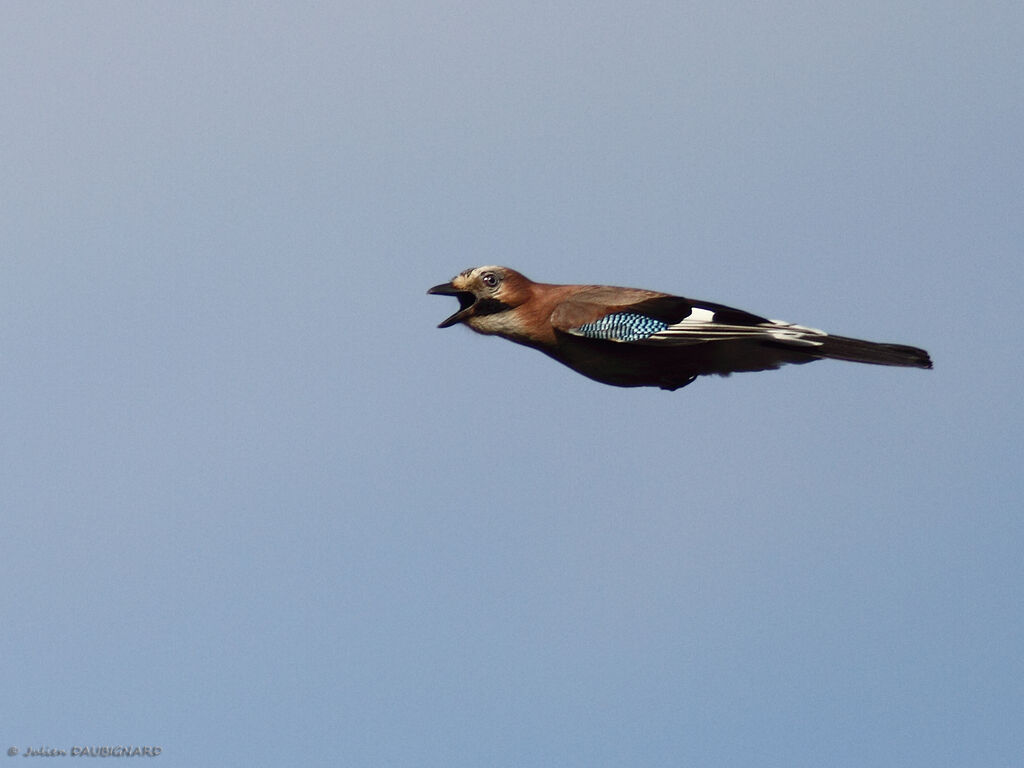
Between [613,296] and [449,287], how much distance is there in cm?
167

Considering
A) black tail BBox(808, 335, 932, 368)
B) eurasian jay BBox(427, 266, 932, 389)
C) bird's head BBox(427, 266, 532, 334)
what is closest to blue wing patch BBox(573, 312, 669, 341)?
eurasian jay BBox(427, 266, 932, 389)

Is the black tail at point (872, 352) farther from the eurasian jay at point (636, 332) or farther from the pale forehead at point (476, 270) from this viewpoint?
the pale forehead at point (476, 270)

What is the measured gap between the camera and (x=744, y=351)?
12.1 m

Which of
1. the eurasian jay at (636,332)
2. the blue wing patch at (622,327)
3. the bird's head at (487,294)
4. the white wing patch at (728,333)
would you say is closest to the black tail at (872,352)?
the eurasian jay at (636,332)

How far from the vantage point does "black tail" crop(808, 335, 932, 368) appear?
11.7 m

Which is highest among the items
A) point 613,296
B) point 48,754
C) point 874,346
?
point 613,296

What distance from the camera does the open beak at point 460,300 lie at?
41.8ft

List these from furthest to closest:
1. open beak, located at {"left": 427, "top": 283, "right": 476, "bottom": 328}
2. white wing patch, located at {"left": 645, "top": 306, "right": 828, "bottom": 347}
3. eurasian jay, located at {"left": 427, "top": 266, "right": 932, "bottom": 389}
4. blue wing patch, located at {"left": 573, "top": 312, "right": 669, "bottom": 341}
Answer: open beak, located at {"left": 427, "top": 283, "right": 476, "bottom": 328} → blue wing patch, located at {"left": 573, "top": 312, "right": 669, "bottom": 341} → eurasian jay, located at {"left": 427, "top": 266, "right": 932, "bottom": 389} → white wing patch, located at {"left": 645, "top": 306, "right": 828, "bottom": 347}

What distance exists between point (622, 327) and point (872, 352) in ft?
7.49

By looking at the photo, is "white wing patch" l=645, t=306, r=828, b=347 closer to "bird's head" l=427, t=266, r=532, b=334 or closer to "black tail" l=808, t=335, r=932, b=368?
"black tail" l=808, t=335, r=932, b=368

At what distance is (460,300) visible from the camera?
13.1m

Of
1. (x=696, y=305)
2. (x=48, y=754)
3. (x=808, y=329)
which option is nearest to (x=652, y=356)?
(x=696, y=305)

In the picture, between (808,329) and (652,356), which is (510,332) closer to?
(652,356)

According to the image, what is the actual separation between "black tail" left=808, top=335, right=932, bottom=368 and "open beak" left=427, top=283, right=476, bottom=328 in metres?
3.35
